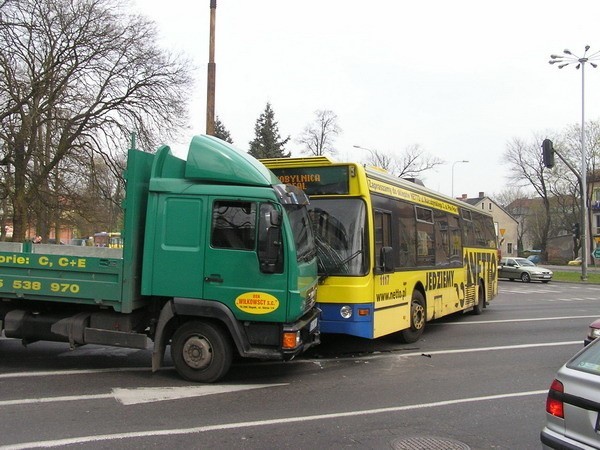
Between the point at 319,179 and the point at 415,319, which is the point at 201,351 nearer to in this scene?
the point at 319,179

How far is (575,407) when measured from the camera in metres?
3.43

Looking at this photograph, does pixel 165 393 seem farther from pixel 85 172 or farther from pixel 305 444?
pixel 85 172

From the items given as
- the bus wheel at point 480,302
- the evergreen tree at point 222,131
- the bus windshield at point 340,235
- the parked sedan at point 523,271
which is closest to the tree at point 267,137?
the evergreen tree at point 222,131

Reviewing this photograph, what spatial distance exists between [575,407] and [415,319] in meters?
6.44

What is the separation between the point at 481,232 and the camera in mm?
15625

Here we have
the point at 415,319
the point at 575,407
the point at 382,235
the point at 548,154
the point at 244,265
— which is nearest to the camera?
the point at 575,407

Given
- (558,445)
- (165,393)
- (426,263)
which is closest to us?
(558,445)

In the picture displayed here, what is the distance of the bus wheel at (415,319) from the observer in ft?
32.1

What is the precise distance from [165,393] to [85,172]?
20.9 meters

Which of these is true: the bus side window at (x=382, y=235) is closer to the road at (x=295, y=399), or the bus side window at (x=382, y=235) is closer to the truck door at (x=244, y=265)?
the road at (x=295, y=399)

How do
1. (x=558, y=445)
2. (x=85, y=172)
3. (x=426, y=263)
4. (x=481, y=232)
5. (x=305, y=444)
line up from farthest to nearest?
(x=85, y=172) < (x=481, y=232) < (x=426, y=263) < (x=305, y=444) < (x=558, y=445)

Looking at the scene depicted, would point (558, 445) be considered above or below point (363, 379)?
above

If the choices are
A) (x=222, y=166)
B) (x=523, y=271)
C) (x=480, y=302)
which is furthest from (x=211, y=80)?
(x=523, y=271)

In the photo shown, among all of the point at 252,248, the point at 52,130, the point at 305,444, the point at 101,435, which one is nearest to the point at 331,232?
the point at 252,248
